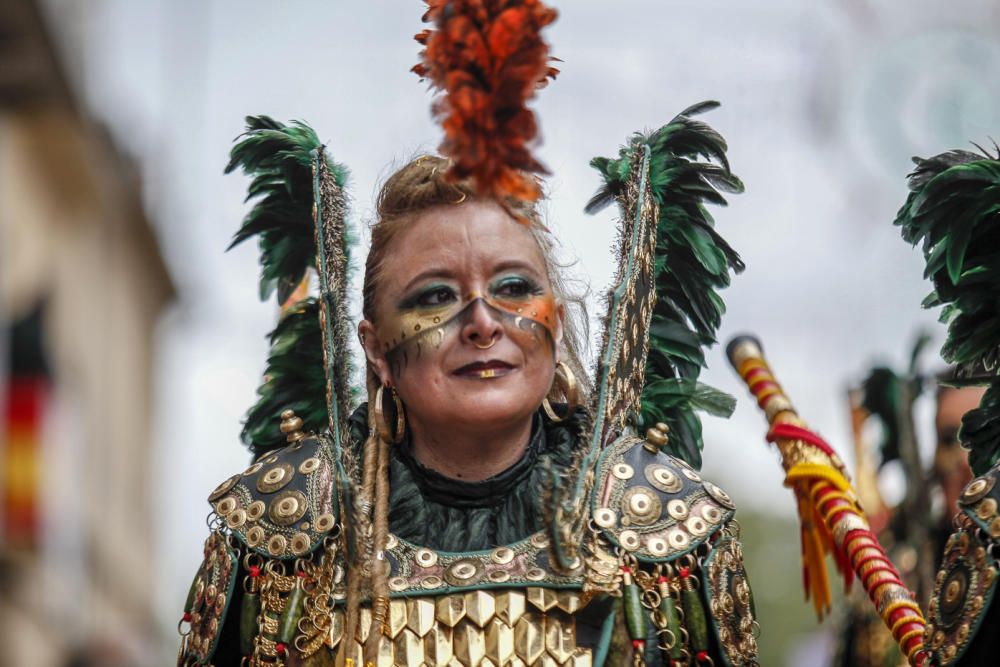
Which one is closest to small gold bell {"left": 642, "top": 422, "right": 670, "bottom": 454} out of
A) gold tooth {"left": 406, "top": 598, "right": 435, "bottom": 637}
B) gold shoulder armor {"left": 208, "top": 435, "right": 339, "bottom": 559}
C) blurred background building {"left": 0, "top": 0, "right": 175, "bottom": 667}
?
gold tooth {"left": 406, "top": 598, "right": 435, "bottom": 637}

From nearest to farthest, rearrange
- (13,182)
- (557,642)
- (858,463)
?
(557,642) → (858,463) → (13,182)

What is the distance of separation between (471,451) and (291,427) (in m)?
0.53

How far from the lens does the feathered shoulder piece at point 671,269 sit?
17.6 ft

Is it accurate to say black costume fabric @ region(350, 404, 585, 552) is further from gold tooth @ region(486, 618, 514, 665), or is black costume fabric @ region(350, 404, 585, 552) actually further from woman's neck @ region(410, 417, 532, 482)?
gold tooth @ region(486, 618, 514, 665)

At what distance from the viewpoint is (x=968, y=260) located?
5344mm

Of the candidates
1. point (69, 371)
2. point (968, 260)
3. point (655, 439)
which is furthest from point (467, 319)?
point (69, 371)

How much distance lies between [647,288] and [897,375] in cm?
264

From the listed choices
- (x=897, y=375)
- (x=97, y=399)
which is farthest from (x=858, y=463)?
(x=97, y=399)

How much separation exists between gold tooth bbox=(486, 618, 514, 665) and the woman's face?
1.68 feet

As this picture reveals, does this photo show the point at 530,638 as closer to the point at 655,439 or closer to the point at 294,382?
the point at 655,439

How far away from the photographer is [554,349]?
5.29 metres

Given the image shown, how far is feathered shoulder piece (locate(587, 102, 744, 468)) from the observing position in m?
5.37

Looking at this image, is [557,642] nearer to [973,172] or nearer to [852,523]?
[852,523]

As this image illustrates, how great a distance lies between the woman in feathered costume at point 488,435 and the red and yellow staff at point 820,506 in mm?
484
